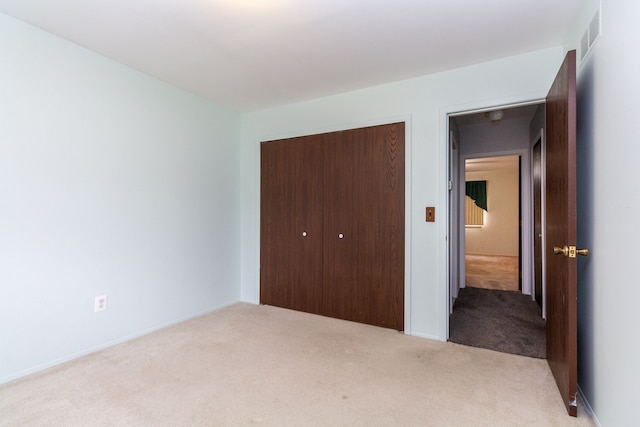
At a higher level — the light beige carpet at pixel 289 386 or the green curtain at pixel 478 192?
the green curtain at pixel 478 192

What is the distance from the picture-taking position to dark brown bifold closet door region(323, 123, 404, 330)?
2.87 meters

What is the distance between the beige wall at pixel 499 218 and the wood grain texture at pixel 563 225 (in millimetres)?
6513

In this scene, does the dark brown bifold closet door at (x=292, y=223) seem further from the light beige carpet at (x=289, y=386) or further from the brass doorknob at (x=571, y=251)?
the brass doorknob at (x=571, y=251)

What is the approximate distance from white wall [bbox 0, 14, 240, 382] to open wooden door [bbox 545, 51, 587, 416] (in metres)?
3.04

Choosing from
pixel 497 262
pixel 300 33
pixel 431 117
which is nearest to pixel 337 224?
pixel 431 117

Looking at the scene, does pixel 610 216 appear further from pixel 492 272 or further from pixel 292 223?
pixel 492 272

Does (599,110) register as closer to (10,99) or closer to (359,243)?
(359,243)

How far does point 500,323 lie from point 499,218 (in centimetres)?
577

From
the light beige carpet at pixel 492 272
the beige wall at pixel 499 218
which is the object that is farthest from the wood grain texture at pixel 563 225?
the beige wall at pixel 499 218

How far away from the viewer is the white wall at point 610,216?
1.24 meters

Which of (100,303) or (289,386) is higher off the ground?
(100,303)

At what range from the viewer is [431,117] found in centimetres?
272

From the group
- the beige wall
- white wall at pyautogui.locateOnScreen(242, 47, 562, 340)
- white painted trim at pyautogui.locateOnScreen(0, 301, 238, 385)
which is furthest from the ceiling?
the beige wall

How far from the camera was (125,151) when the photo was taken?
2602 millimetres
